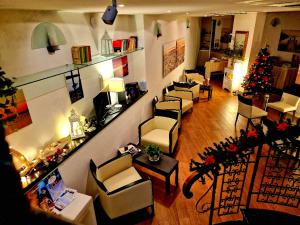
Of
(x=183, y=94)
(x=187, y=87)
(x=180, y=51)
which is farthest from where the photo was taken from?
(x=180, y=51)

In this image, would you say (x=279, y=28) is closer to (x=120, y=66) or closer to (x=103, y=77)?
(x=120, y=66)

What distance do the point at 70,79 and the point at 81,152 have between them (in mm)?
1073

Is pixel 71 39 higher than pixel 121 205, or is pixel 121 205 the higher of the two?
pixel 71 39

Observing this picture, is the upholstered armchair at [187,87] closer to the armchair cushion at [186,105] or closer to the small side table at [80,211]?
the armchair cushion at [186,105]

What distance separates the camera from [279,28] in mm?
7883

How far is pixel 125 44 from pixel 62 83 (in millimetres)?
1807

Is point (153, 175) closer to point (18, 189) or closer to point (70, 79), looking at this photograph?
point (70, 79)

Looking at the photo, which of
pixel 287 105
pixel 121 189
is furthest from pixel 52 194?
pixel 287 105

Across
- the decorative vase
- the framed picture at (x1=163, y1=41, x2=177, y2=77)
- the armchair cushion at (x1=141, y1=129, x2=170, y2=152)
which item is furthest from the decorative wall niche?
the framed picture at (x1=163, y1=41, x2=177, y2=77)

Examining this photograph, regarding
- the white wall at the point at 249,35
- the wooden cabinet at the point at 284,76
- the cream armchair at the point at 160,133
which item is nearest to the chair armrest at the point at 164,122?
the cream armchair at the point at 160,133

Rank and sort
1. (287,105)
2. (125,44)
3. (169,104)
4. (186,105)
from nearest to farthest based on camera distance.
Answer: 1. (125,44)
2. (169,104)
3. (287,105)
4. (186,105)

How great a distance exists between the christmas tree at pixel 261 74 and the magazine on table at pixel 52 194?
5.66 metres

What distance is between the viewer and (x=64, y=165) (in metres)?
2.79

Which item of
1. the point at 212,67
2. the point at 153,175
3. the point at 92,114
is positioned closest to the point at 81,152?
the point at 92,114
